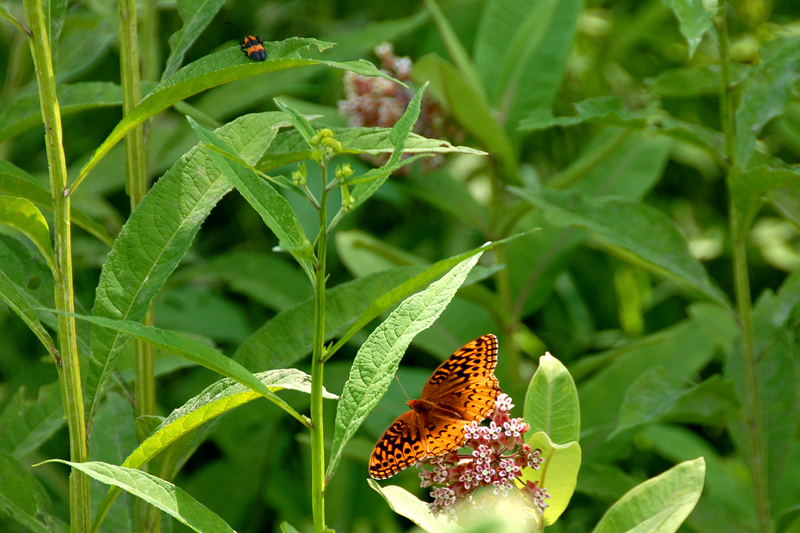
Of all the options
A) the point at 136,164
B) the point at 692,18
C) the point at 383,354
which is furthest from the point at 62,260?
the point at 692,18

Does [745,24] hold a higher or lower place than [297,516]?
higher

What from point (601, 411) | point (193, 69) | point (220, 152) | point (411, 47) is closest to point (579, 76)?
point (411, 47)

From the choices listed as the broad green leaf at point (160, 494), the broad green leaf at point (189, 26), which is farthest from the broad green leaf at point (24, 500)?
the broad green leaf at point (189, 26)

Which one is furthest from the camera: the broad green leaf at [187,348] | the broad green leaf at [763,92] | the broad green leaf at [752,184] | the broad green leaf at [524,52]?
the broad green leaf at [524,52]

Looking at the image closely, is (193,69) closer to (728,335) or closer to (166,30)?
(728,335)

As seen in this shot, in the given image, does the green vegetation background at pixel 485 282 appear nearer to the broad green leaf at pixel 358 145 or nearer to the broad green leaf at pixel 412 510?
the broad green leaf at pixel 358 145

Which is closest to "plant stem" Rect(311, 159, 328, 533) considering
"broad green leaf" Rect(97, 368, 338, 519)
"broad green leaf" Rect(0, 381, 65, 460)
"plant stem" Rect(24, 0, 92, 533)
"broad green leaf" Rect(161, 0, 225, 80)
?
"broad green leaf" Rect(97, 368, 338, 519)

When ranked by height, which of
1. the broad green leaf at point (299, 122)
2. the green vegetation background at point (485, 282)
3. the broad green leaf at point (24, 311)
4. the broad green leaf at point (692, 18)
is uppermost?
the broad green leaf at point (299, 122)
